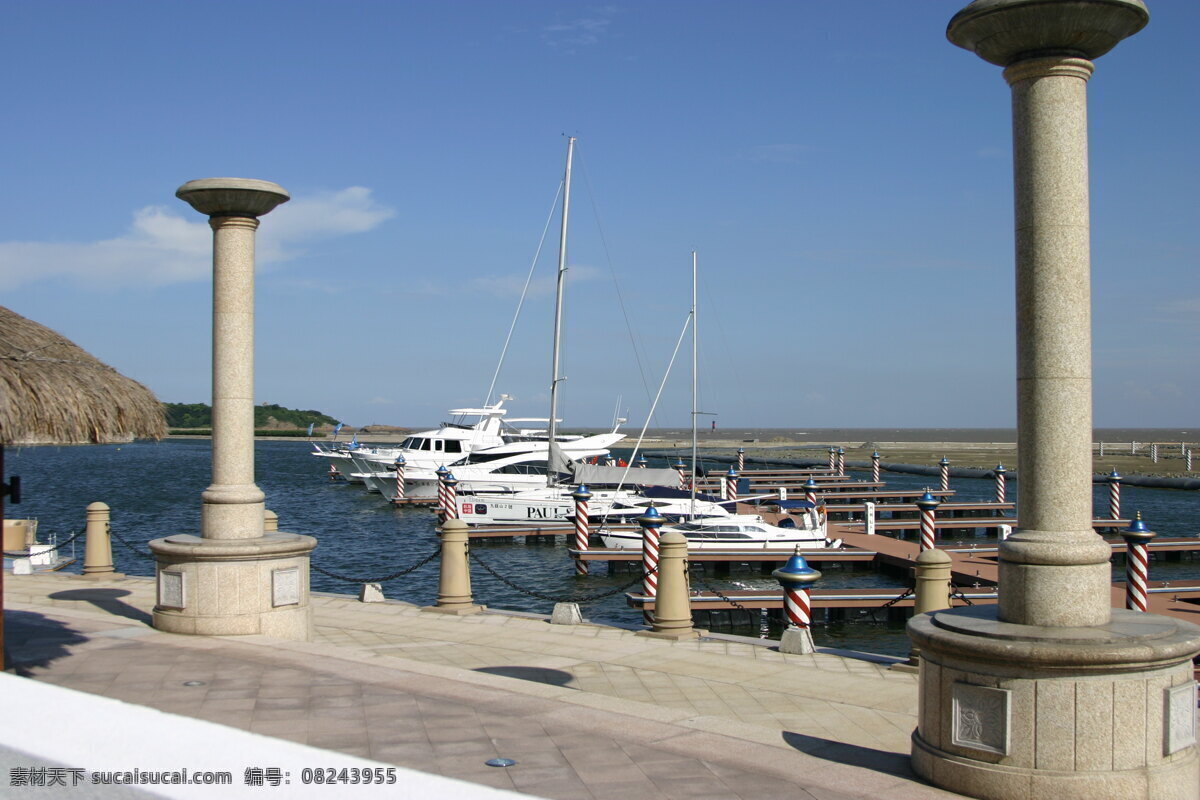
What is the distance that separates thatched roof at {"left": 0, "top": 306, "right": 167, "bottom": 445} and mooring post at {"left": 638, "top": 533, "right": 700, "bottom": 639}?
6404 millimetres

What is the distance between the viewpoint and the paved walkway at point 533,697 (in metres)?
6.54

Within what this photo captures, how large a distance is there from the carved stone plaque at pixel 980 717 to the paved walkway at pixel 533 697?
0.39 m

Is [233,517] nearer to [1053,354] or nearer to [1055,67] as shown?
[1053,354]

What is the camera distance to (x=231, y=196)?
38.0ft

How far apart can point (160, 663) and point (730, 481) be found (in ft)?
120

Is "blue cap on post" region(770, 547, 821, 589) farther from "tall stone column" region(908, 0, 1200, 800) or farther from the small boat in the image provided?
the small boat

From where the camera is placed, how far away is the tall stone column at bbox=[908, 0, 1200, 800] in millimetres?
5863

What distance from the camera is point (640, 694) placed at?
381 inches

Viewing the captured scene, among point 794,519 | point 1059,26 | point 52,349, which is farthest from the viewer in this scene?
point 794,519

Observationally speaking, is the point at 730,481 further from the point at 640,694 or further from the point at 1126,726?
the point at 1126,726

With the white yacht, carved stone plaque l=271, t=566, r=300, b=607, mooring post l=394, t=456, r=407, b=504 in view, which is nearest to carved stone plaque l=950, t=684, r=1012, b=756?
carved stone plaque l=271, t=566, r=300, b=607

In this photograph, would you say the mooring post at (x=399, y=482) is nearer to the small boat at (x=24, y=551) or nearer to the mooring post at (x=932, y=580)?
the small boat at (x=24, y=551)

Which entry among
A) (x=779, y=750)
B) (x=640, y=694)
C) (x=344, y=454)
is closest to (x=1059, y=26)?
(x=779, y=750)

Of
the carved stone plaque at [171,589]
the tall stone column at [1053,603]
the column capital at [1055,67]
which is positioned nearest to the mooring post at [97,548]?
the carved stone plaque at [171,589]
